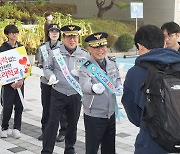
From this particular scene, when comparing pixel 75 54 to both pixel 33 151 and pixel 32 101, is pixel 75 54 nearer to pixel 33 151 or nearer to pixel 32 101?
pixel 33 151

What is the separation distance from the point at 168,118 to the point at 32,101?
6233 millimetres

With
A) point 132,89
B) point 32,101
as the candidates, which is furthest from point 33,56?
point 132,89

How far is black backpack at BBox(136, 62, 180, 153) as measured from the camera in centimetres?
239

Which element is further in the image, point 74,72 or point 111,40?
point 111,40

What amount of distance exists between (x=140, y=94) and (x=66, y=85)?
2.12 meters

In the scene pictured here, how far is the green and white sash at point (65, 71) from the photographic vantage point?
4.63 m

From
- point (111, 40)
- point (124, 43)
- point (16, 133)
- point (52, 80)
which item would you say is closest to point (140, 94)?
point (52, 80)

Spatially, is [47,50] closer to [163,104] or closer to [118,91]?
[118,91]

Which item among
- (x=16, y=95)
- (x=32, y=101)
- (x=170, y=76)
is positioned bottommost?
(x=32, y=101)

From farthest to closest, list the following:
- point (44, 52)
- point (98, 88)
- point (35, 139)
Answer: point (35, 139)
point (44, 52)
point (98, 88)

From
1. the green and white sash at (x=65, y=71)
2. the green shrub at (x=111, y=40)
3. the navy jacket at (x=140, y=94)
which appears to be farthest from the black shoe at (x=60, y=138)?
the green shrub at (x=111, y=40)

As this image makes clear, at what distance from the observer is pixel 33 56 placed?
42.7 feet

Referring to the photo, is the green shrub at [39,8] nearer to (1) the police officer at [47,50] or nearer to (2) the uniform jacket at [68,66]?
(1) the police officer at [47,50]

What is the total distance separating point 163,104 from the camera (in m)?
2.41
